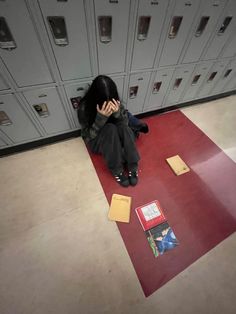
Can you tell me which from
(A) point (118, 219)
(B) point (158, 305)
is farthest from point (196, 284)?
(A) point (118, 219)

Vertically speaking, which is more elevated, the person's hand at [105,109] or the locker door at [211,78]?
the locker door at [211,78]

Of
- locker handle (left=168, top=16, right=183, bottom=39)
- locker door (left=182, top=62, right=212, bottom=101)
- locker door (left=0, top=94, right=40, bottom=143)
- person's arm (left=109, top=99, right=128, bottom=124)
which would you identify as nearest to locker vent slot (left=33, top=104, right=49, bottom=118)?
locker door (left=0, top=94, right=40, bottom=143)

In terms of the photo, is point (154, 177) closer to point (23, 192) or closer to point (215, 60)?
point (23, 192)

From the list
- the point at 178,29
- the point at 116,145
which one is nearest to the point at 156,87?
the point at 178,29

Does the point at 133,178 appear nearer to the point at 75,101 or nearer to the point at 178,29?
the point at 75,101

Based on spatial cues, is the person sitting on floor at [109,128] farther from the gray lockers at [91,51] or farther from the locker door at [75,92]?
the gray lockers at [91,51]

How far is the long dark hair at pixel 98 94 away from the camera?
43.9 inches

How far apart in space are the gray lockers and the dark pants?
0.52 metres

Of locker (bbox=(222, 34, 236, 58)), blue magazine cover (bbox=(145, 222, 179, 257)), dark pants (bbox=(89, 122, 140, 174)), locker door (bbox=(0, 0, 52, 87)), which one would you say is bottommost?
blue magazine cover (bbox=(145, 222, 179, 257))

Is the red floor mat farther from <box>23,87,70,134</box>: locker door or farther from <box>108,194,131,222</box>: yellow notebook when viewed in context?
<box>23,87,70,134</box>: locker door

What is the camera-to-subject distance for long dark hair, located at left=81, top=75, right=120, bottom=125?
1115 millimetres

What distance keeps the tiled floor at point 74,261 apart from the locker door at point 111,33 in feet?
3.53

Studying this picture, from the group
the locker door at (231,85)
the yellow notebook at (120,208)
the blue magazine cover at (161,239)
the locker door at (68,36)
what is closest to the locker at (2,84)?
the locker door at (68,36)

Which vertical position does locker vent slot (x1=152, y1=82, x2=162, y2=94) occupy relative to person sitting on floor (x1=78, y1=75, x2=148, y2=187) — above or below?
above
